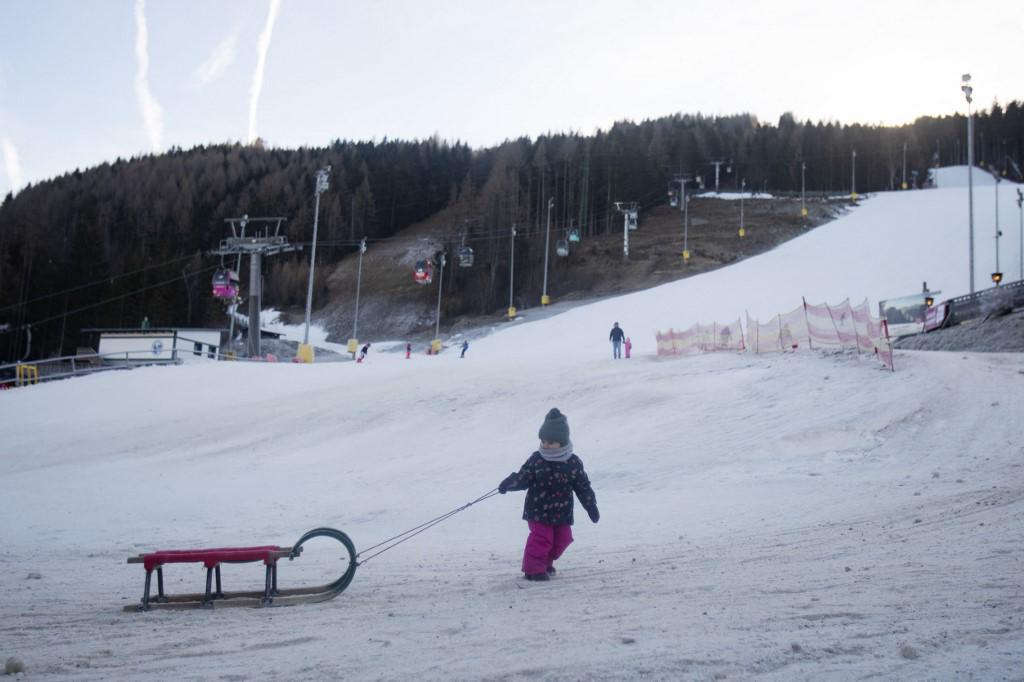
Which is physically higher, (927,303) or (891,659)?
(927,303)

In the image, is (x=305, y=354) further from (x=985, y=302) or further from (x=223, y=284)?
(x=985, y=302)

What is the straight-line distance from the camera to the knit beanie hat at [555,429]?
642 cm

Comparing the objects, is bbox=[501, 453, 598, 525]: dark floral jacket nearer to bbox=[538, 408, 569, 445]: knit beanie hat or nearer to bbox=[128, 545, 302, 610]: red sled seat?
bbox=[538, 408, 569, 445]: knit beanie hat

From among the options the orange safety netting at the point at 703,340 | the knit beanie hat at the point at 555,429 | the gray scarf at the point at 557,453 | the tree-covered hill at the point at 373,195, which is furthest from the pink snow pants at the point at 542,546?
the tree-covered hill at the point at 373,195

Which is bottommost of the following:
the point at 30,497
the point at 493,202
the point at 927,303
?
the point at 30,497

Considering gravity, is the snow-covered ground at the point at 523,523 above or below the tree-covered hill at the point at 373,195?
below

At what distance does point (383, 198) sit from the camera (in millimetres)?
114562

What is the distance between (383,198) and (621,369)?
98.5 metres

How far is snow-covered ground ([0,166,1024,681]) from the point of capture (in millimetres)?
4406

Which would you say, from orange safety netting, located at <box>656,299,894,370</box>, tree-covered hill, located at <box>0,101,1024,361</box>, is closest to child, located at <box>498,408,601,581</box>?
orange safety netting, located at <box>656,299,894,370</box>

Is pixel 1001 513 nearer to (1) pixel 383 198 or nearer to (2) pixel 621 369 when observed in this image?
(2) pixel 621 369

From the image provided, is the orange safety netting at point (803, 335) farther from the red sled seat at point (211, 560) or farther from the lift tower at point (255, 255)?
the lift tower at point (255, 255)

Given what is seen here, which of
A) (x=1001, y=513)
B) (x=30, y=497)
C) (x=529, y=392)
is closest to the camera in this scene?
(x=1001, y=513)

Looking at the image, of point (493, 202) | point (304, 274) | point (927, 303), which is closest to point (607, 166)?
point (493, 202)
